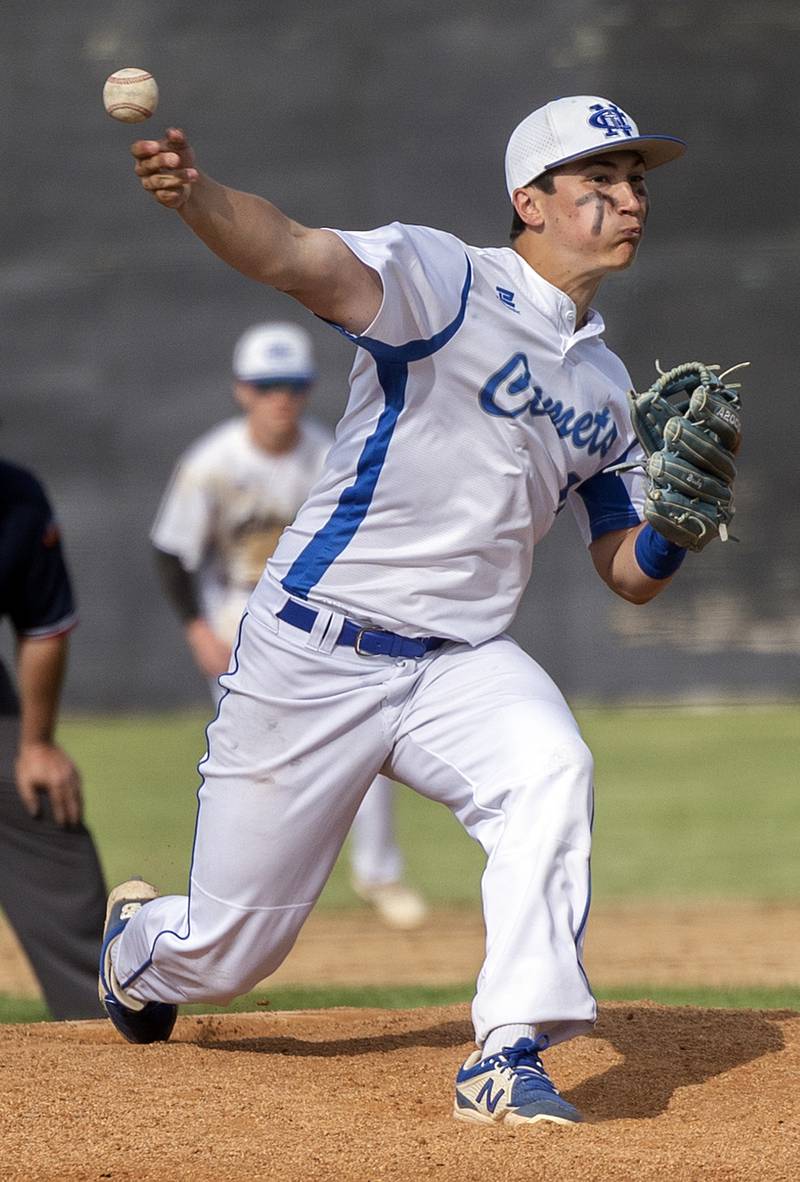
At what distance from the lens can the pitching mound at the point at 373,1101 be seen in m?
2.68

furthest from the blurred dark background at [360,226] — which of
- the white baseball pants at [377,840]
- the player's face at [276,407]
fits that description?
the white baseball pants at [377,840]

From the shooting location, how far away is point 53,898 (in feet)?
15.0

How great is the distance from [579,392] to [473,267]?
0.31 meters

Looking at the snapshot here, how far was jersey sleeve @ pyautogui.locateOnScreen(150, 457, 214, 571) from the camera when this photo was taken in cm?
686

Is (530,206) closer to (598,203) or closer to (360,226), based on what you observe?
(598,203)

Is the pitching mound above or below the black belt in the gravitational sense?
below

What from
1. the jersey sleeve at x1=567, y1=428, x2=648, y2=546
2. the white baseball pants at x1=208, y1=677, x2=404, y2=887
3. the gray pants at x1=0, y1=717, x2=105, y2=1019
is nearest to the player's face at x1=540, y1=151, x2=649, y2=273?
the jersey sleeve at x1=567, y1=428, x2=648, y2=546

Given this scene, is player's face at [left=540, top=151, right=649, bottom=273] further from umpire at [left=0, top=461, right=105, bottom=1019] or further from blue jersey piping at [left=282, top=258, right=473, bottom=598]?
umpire at [left=0, top=461, right=105, bottom=1019]

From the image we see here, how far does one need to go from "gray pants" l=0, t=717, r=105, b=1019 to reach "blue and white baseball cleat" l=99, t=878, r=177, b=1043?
26.1 inches

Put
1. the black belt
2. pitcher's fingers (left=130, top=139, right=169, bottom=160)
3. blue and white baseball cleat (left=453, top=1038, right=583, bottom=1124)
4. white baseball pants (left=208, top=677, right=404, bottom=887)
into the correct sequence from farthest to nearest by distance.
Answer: white baseball pants (left=208, top=677, right=404, bottom=887), the black belt, blue and white baseball cleat (left=453, top=1038, right=583, bottom=1124), pitcher's fingers (left=130, top=139, right=169, bottom=160)

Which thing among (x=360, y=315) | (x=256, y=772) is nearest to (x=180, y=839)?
(x=256, y=772)

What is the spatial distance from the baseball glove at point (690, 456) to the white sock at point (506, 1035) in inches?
38.2

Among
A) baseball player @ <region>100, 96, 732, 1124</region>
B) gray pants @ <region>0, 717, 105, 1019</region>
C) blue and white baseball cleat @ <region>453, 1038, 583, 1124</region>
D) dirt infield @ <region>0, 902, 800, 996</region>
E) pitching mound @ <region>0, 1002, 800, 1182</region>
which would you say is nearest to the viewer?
pitching mound @ <region>0, 1002, 800, 1182</region>

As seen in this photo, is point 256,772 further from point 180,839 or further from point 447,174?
point 447,174
